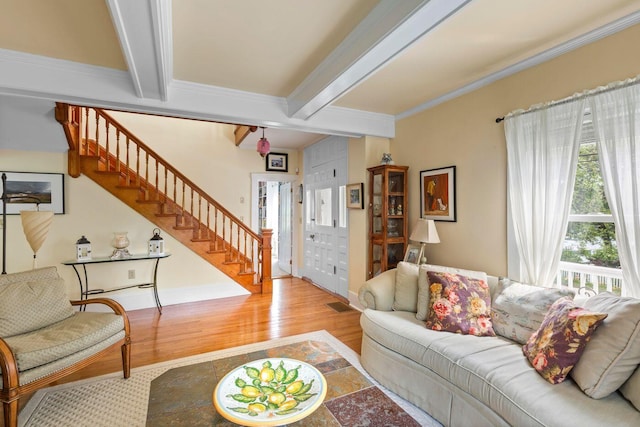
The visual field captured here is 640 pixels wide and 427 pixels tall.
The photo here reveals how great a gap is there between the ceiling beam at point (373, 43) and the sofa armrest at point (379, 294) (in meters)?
1.78

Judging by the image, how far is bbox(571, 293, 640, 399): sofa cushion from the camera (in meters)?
1.42

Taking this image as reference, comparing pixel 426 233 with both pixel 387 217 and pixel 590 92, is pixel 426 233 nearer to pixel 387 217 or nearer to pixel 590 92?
pixel 387 217

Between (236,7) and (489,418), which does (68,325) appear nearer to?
(236,7)

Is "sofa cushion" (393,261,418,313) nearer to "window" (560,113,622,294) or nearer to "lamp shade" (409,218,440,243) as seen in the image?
"lamp shade" (409,218,440,243)

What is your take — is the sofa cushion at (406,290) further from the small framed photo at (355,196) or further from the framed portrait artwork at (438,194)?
the small framed photo at (355,196)

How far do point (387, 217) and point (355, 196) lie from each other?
0.73m

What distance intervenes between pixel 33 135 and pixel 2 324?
102 inches

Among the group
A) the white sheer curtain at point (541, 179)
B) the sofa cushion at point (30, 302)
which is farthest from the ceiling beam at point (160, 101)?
the white sheer curtain at point (541, 179)

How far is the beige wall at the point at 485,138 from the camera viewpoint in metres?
2.09

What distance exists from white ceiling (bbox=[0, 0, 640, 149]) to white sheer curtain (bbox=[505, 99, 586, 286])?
0.53 metres

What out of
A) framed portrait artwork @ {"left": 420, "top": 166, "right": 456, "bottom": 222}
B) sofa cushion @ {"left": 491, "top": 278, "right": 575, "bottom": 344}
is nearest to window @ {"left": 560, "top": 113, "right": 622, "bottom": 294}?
sofa cushion @ {"left": 491, "top": 278, "right": 575, "bottom": 344}

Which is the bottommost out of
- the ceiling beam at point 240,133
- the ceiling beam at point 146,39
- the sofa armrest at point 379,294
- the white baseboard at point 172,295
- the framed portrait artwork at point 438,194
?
the white baseboard at point 172,295

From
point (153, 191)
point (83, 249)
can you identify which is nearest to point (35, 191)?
point (83, 249)

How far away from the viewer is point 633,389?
4.55 feet
